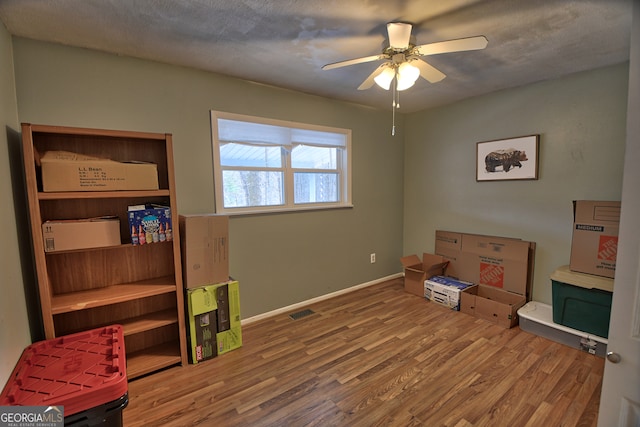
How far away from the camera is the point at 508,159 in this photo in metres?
3.15

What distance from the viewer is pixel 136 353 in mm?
2305

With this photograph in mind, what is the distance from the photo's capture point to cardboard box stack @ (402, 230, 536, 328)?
2.95 meters

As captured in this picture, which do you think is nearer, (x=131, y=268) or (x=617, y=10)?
(x=617, y=10)

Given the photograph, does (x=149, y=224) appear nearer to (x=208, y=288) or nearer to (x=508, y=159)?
(x=208, y=288)

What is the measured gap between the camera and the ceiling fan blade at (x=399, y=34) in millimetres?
1702

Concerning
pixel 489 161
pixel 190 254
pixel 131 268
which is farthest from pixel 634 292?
pixel 131 268

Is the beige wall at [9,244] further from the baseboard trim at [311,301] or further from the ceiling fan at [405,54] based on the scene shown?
the ceiling fan at [405,54]

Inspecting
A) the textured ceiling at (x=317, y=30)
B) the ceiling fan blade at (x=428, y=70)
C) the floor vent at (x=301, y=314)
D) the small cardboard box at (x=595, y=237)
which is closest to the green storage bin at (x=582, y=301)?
the small cardboard box at (x=595, y=237)

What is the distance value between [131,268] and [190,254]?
51 centimetres

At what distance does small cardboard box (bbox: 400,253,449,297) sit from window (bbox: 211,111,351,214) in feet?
3.96

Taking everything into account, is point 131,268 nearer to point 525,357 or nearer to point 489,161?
point 525,357

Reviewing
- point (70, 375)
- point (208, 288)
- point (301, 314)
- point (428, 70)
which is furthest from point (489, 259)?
point (70, 375)

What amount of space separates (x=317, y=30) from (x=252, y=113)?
3.77 ft

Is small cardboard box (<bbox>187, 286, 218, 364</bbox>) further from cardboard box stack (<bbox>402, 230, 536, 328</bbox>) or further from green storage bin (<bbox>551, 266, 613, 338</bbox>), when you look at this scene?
green storage bin (<bbox>551, 266, 613, 338</bbox>)
